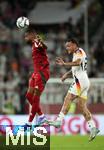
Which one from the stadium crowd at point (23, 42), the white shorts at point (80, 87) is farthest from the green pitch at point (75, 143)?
the stadium crowd at point (23, 42)

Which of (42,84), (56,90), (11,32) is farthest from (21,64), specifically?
(42,84)

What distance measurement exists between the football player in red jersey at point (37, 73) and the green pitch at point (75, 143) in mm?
861

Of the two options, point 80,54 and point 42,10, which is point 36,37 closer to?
point 80,54

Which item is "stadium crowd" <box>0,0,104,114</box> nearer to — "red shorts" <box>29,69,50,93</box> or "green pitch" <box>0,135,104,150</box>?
"green pitch" <box>0,135,104,150</box>

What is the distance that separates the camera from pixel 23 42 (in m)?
34.0

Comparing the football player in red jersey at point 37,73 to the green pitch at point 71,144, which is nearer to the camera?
the green pitch at point 71,144

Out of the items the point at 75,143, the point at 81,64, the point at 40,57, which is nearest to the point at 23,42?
the point at 40,57

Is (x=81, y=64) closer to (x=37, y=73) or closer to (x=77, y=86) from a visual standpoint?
(x=77, y=86)

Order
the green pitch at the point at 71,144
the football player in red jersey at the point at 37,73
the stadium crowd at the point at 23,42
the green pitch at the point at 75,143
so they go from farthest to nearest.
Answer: the stadium crowd at the point at 23,42
the football player in red jersey at the point at 37,73
the green pitch at the point at 75,143
the green pitch at the point at 71,144

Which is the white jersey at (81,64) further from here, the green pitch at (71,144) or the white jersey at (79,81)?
the green pitch at (71,144)

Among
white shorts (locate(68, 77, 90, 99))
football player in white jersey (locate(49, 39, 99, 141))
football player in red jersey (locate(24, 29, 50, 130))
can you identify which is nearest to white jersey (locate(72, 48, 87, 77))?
football player in white jersey (locate(49, 39, 99, 141))

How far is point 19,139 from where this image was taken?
19281 millimetres

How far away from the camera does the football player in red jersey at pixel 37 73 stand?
2103 centimetres

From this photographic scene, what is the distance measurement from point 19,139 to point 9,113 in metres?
10.4
